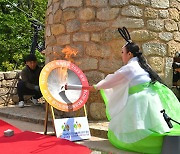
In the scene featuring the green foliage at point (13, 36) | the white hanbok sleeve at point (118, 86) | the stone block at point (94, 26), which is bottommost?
the white hanbok sleeve at point (118, 86)

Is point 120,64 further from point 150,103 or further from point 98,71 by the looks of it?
point 150,103

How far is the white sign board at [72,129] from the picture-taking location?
3675 mm

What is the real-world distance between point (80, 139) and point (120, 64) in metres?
A: 1.33

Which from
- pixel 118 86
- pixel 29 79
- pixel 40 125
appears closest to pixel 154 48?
pixel 118 86

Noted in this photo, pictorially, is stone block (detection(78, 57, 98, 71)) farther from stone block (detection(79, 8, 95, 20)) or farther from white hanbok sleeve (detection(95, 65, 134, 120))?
white hanbok sleeve (detection(95, 65, 134, 120))

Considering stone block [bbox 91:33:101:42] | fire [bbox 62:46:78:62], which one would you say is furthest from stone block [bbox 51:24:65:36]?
stone block [bbox 91:33:101:42]

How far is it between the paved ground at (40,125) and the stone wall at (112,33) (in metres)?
0.46

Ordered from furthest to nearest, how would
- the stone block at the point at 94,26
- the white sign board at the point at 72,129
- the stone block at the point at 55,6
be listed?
the stone block at the point at 55,6
the stone block at the point at 94,26
the white sign board at the point at 72,129

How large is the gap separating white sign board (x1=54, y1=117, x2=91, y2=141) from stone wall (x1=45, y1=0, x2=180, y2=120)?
23.1 inches

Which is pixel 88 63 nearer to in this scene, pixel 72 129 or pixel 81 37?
pixel 81 37

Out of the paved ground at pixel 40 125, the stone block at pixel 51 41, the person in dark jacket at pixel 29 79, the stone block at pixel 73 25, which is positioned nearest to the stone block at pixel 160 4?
the stone block at pixel 73 25

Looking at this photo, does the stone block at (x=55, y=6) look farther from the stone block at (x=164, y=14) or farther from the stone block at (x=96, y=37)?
the stone block at (x=164, y=14)

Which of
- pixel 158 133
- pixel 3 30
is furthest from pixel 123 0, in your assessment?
pixel 3 30

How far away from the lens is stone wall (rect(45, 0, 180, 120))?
4422 mm
